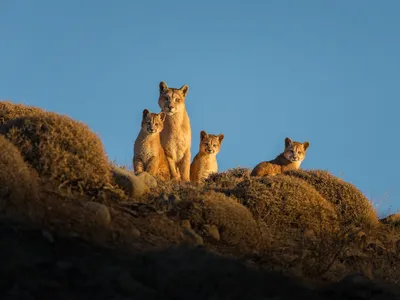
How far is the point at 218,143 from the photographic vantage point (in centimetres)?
1725

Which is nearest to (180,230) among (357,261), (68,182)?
(68,182)

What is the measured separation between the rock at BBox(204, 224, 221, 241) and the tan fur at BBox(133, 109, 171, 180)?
225 inches

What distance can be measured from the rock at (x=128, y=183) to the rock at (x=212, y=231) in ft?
5.19

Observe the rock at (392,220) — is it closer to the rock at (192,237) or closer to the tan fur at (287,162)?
the tan fur at (287,162)

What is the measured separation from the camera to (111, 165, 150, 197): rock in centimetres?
1138

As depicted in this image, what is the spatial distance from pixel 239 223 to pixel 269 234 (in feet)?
3.50

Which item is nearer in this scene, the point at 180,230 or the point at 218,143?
the point at 180,230

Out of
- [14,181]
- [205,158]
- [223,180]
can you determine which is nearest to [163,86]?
[205,158]

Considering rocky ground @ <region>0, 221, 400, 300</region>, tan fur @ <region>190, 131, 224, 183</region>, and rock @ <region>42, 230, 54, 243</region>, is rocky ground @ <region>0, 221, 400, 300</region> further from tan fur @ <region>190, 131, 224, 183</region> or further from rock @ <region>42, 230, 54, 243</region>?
tan fur @ <region>190, 131, 224, 183</region>

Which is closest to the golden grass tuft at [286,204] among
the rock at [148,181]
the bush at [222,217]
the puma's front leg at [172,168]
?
the bush at [222,217]

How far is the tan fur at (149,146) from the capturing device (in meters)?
16.1

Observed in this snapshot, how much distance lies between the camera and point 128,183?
37.4ft

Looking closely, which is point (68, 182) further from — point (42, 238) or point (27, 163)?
point (42, 238)

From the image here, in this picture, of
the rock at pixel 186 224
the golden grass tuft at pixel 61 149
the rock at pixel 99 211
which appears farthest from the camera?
the golden grass tuft at pixel 61 149
